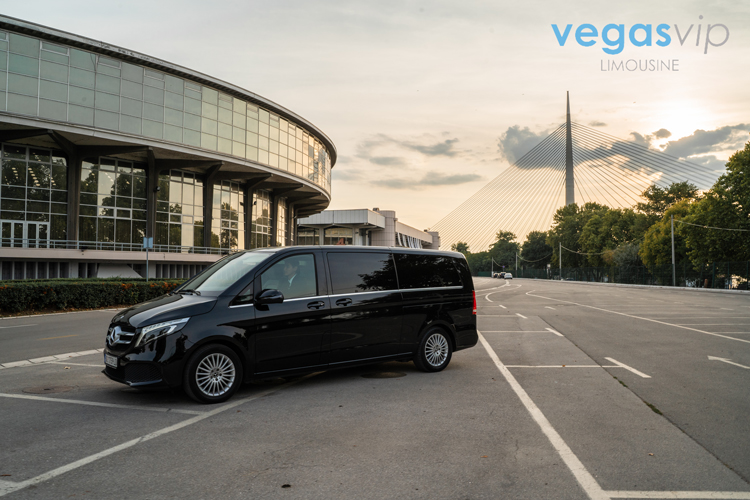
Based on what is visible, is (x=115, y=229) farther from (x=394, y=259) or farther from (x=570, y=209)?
(x=570, y=209)

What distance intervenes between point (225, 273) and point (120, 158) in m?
32.8

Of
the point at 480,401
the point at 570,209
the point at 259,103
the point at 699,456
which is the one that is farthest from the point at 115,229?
the point at 570,209

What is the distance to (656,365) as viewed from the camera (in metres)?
8.73

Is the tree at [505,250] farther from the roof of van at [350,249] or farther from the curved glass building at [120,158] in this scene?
the roof of van at [350,249]

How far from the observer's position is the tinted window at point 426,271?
798 centimetres

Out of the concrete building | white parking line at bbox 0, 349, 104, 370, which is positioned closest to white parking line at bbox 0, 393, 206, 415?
white parking line at bbox 0, 349, 104, 370

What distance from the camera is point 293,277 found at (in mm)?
6812

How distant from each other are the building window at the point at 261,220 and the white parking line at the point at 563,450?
39.0 m

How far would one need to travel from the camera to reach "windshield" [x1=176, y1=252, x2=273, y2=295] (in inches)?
258

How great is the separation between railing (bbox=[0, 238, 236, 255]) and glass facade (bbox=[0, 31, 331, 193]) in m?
7.24

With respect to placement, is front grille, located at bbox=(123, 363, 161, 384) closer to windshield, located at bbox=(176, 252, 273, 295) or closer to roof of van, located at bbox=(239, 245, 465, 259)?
windshield, located at bbox=(176, 252, 273, 295)

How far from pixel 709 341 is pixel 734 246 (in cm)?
4850

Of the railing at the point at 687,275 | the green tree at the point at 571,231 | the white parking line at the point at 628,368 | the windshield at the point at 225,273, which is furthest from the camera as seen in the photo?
the green tree at the point at 571,231

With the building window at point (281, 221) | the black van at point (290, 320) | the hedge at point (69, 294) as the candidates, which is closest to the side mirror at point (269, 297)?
the black van at point (290, 320)
